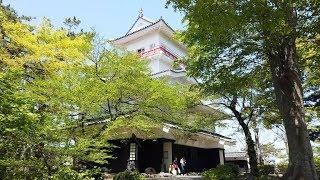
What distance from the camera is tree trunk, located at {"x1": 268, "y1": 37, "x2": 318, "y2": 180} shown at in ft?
38.3

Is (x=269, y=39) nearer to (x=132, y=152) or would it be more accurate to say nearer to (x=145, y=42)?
(x=132, y=152)

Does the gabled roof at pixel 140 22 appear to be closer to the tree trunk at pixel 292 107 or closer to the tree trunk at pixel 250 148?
the tree trunk at pixel 250 148

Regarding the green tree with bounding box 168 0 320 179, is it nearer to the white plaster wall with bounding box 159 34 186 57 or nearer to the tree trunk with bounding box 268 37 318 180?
the tree trunk with bounding box 268 37 318 180

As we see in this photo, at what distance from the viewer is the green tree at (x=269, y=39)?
10.1m

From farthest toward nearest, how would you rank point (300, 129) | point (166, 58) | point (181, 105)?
point (166, 58) < point (181, 105) < point (300, 129)

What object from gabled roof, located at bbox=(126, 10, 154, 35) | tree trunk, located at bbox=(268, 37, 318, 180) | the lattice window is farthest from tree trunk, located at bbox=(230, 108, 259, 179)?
gabled roof, located at bbox=(126, 10, 154, 35)

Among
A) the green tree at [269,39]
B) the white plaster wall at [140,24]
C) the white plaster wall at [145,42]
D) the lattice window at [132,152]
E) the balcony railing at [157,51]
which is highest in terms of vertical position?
the white plaster wall at [140,24]

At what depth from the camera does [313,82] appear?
18.7m

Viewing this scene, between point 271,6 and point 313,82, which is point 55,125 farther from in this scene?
point 313,82

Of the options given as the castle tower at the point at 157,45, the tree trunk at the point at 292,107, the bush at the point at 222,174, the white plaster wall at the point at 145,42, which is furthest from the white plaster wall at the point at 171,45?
the tree trunk at the point at 292,107

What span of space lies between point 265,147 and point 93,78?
3307cm

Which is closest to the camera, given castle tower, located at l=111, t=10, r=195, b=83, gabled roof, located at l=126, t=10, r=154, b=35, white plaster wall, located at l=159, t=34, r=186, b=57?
castle tower, located at l=111, t=10, r=195, b=83

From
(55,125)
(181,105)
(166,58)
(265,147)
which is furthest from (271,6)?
(265,147)

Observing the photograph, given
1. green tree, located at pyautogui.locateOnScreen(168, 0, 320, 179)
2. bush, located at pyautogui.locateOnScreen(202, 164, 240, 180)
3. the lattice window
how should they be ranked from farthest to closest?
1. the lattice window
2. bush, located at pyautogui.locateOnScreen(202, 164, 240, 180)
3. green tree, located at pyautogui.locateOnScreen(168, 0, 320, 179)
